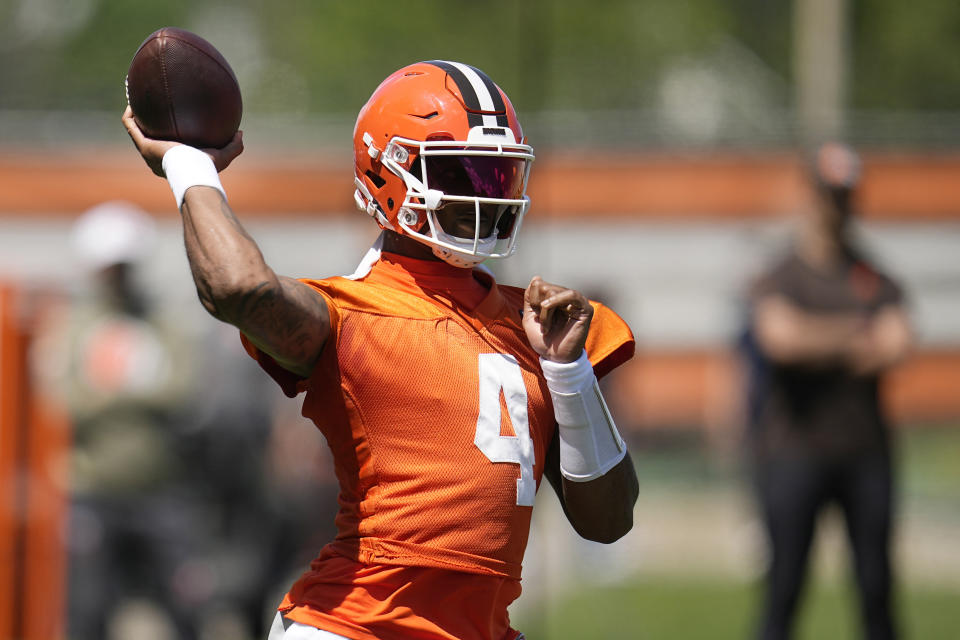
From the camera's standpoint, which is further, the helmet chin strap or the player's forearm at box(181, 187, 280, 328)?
the helmet chin strap

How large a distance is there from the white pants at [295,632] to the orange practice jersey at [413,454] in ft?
0.05

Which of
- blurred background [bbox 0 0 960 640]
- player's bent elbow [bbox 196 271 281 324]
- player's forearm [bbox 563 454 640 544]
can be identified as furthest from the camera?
blurred background [bbox 0 0 960 640]

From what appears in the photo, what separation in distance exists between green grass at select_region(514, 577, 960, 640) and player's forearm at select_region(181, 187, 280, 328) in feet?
15.8

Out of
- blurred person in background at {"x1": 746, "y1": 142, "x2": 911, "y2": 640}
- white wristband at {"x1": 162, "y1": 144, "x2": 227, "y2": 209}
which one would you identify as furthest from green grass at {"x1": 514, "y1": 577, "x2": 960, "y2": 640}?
white wristband at {"x1": 162, "y1": 144, "x2": 227, "y2": 209}

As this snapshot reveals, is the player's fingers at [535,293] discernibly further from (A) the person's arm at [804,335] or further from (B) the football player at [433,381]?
(A) the person's arm at [804,335]

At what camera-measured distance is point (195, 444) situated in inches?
269

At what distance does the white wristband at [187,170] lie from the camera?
231cm

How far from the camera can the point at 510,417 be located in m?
2.49

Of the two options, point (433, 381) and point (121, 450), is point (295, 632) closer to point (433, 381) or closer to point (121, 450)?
point (433, 381)

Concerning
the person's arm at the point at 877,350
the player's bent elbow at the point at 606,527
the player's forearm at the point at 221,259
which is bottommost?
the person's arm at the point at 877,350

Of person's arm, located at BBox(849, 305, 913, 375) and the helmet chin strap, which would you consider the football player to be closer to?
the helmet chin strap

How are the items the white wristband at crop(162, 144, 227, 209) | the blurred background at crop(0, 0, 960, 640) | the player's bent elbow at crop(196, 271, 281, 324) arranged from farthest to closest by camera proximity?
the blurred background at crop(0, 0, 960, 640)
the white wristband at crop(162, 144, 227, 209)
the player's bent elbow at crop(196, 271, 281, 324)

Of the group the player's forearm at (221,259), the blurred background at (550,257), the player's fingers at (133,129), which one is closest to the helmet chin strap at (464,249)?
the player's forearm at (221,259)

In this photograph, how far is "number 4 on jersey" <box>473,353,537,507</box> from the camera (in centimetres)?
244
